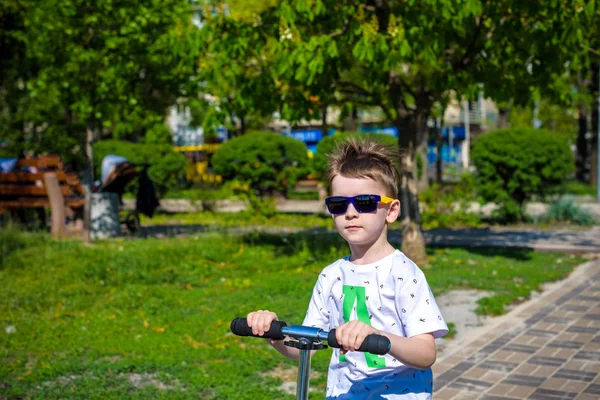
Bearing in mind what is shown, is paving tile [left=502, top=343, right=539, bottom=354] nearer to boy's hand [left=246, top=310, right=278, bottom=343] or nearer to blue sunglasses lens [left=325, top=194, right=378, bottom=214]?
blue sunglasses lens [left=325, top=194, right=378, bottom=214]

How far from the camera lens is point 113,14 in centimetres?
1362

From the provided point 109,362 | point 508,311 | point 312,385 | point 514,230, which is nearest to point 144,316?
point 109,362

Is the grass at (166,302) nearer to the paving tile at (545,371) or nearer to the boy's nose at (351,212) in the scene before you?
the paving tile at (545,371)

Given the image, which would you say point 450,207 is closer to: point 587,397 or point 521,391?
point 521,391

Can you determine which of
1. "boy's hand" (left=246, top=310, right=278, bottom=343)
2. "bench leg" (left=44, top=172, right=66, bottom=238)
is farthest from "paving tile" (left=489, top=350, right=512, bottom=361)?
"bench leg" (left=44, top=172, right=66, bottom=238)

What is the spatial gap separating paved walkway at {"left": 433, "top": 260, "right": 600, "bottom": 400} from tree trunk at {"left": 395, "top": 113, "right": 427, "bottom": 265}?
2.41 metres

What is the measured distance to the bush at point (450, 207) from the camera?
16.7 meters

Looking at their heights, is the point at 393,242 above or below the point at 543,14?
below

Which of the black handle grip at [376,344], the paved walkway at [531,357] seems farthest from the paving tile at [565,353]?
the black handle grip at [376,344]

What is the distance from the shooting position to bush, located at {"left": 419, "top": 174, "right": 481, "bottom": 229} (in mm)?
16688

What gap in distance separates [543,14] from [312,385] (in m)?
6.20

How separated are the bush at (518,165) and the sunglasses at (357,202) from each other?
13.9 m

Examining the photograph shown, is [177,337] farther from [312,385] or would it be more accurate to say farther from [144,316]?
[312,385]

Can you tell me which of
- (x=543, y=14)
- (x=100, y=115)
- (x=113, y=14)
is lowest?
(x=100, y=115)
